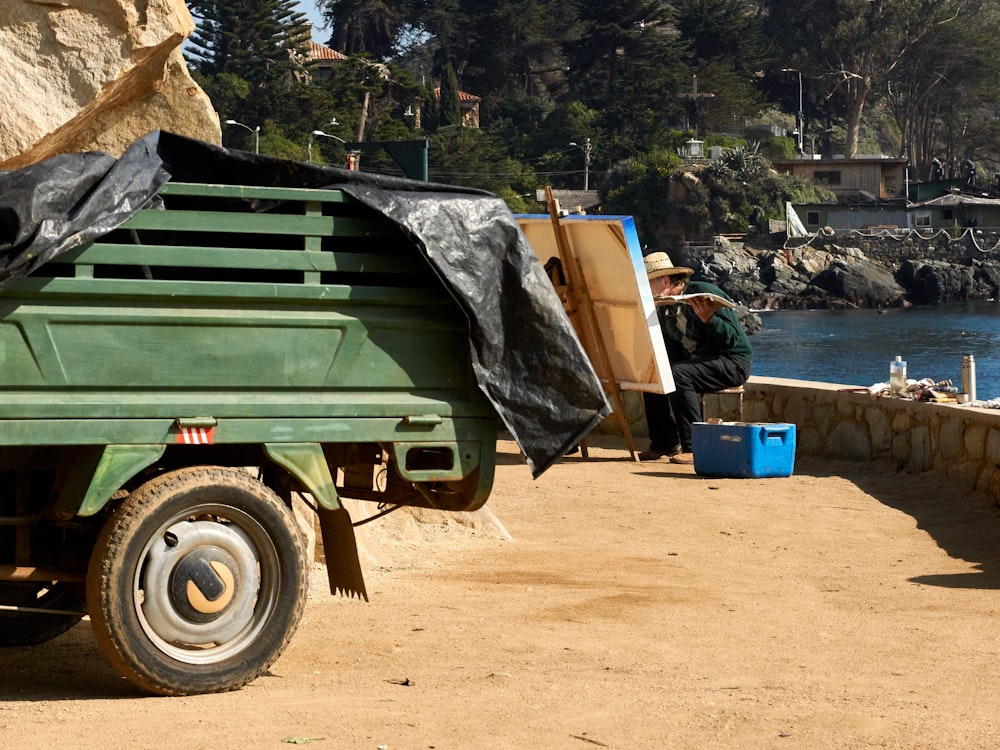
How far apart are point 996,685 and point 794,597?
5.93 ft

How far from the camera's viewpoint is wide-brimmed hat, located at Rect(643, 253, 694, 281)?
11.8 metres

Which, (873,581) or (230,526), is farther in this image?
(873,581)

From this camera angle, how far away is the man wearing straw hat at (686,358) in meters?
11.9

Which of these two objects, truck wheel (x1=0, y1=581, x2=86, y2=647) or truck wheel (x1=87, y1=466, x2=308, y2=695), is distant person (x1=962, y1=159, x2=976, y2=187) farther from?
truck wheel (x1=87, y1=466, x2=308, y2=695)

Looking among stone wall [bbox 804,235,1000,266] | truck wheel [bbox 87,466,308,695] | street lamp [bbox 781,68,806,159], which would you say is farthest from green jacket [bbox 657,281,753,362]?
street lamp [bbox 781,68,806,159]

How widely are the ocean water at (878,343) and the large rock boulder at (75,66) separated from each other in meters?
29.1

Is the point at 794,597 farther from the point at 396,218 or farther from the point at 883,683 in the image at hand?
the point at 396,218

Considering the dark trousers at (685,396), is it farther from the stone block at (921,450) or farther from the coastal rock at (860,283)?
the coastal rock at (860,283)

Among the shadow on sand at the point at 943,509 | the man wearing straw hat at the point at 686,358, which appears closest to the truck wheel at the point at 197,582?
the shadow on sand at the point at 943,509

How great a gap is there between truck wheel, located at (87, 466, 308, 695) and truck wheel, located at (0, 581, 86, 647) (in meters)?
0.65

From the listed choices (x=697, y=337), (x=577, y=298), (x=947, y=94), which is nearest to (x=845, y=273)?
(x=947, y=94)

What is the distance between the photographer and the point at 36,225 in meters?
4.50

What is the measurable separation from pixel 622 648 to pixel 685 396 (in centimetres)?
633

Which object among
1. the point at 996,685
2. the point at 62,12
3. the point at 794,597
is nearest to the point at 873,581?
the point at 794,597
